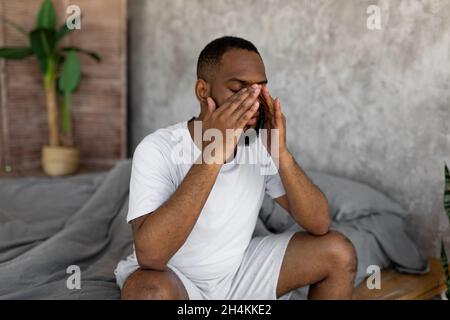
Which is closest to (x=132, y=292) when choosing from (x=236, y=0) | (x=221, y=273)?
(x=221, y=273)

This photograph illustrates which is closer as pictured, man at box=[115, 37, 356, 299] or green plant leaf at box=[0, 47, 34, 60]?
man at box=[115, 37, 356, 299]

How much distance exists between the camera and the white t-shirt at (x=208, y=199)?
115 cm

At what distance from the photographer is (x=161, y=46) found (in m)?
3.20

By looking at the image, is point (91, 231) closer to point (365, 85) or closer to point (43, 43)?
point (365, 85)

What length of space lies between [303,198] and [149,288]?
0.46 meters

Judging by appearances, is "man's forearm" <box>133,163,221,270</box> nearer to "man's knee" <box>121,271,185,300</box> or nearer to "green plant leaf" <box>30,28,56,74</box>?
"man's knee" <box>121,271,185,300</box>

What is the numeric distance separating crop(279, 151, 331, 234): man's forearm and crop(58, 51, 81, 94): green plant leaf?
240 centimetres

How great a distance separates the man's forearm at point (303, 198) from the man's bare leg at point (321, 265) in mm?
42

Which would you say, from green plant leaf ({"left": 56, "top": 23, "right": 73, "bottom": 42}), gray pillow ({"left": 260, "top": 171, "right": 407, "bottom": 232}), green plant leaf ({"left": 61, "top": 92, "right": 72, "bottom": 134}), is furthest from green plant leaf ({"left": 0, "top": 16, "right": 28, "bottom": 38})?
gray pillow ({"left": 260, "top": 171, "right": 407, "bottom": 232})

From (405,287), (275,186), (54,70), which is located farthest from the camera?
(54,70)

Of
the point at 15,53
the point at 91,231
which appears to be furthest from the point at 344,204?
the point at 15,53

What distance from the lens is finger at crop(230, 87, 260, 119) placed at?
109 centimetres

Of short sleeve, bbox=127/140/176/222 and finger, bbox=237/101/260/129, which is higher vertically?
finger, bbox=237/101/260/129

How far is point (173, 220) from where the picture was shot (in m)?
1.08
